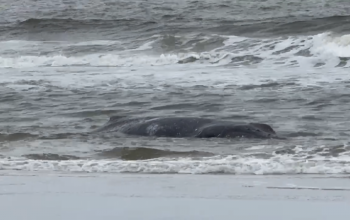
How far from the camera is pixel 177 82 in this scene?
13695mm

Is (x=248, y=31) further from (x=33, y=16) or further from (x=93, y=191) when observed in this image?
(x=93, y=191)

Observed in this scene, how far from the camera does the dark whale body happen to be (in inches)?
336

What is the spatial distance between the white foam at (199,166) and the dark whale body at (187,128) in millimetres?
1227

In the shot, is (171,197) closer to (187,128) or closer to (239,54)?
(187,128)

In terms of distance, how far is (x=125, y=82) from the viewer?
554 inches

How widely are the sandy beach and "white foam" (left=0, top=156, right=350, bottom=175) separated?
24 cm

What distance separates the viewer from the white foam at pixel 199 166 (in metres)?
6.67

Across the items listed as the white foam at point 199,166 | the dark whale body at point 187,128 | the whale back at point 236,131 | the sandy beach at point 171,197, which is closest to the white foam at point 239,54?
the dark whale body at point 187,128

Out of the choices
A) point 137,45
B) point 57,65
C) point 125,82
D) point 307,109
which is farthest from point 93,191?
point 137,45

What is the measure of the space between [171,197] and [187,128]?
11.1 feet

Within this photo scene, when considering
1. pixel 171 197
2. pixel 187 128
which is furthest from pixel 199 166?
pixel 187 128

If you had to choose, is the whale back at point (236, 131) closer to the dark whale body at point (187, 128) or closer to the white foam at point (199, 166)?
the dark whale body at point (187, 128)

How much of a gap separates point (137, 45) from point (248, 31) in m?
2.94

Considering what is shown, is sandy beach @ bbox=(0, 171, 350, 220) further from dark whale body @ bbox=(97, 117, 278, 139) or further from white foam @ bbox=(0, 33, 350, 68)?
white foam @ bbox=(0, 33, 350, 68)
